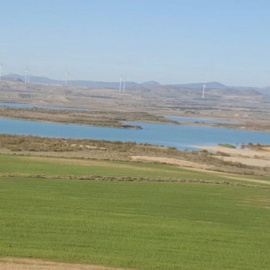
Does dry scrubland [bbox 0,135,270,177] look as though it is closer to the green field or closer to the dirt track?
the green field

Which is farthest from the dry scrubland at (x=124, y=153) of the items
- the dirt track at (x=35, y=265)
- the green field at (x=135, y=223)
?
the dirt track at (x=35, y=265)

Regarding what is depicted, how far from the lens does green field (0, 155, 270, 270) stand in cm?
1945

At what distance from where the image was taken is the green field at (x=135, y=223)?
63.8 ft

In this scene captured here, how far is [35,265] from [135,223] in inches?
286

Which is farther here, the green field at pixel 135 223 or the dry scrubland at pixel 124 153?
the dry scrubland at pixel 124 153

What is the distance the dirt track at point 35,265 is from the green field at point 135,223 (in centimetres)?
47

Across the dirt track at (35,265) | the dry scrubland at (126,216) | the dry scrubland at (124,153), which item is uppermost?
the dirt track at (35,265)

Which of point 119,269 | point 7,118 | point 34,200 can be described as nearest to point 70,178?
point 34,200

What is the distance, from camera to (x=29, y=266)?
57.4ft

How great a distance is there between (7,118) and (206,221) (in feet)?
295

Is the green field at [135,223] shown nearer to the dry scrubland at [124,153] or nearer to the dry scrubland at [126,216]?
the dry scrubland at [126,216]

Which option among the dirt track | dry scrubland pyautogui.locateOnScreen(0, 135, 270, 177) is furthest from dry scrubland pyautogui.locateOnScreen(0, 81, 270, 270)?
dry scrubland pyautogui.locateOnScreen(0, 135, 270, 177)

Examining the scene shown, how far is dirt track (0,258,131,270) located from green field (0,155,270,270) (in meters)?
0.47

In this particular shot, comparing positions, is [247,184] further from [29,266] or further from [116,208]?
[29,266]
